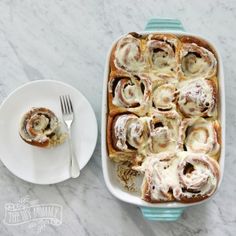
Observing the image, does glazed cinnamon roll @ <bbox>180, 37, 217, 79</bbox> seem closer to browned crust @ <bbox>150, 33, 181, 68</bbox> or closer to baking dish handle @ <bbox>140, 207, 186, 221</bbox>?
browned crust @ <bbox>150, 33, 181, 68</bbox>

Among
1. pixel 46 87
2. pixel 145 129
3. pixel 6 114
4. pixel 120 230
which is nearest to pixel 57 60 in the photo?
pixel 46 87

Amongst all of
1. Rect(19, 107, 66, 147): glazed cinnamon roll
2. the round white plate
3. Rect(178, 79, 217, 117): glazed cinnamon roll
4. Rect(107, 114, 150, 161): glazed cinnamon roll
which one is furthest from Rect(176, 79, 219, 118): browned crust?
Rect(19, 107, 66, 147): glazed cinnamon roll

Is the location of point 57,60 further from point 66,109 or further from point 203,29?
point 203,29

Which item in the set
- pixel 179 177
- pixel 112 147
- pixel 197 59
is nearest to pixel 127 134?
pixel 112 147

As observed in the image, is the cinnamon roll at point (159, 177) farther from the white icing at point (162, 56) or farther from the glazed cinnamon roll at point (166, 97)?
the white icing at point (162, 56)

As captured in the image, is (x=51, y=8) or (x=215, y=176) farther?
(x=51, y=8)

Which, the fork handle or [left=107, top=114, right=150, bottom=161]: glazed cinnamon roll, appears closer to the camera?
[left=107, top=114, right=150, bottom=161]: glazed cinnamon roll

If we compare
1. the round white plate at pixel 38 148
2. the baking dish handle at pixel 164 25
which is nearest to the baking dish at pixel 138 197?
the baking dish handle at pixel 164 25

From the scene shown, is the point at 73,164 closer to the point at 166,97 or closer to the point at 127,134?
the point at 127,134
